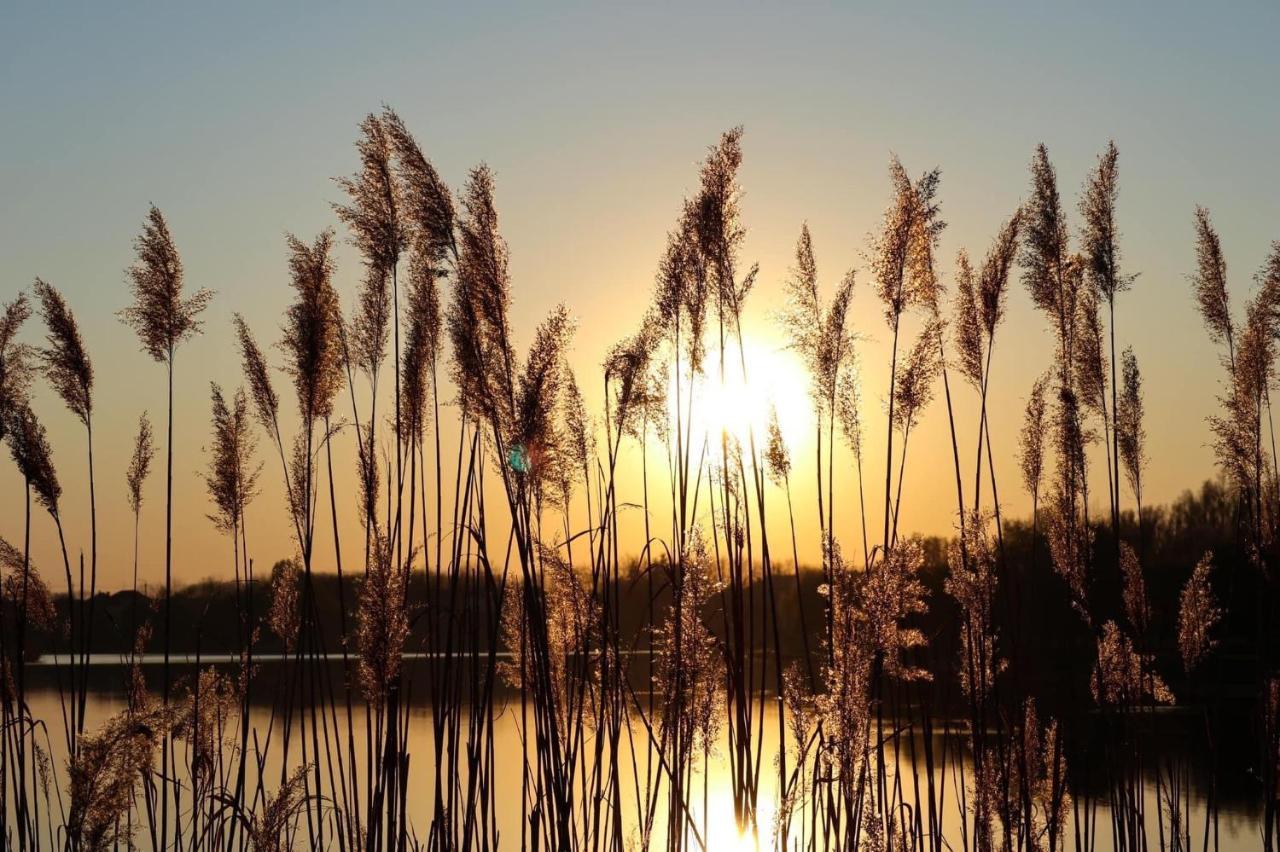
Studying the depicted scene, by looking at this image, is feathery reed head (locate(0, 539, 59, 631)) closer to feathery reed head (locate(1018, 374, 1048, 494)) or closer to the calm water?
the calm water

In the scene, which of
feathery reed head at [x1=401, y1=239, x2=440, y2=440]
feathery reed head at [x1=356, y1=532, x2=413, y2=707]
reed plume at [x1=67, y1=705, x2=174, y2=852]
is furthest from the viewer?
feathery reed head at [x1=401, y1=239, x2=440, y2=440]

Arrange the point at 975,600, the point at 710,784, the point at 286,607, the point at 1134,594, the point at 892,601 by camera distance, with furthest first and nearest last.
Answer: the point at 710,784 → the point at 286,607 → the point at 1134,594 → the point at 975,600 → the point at 892,601

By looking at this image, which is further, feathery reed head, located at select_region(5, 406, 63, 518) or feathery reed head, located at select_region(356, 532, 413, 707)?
feathery reed head, located at select_region(5, 406, 63, 518)

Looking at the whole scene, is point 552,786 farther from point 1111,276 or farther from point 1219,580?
point 1219,580

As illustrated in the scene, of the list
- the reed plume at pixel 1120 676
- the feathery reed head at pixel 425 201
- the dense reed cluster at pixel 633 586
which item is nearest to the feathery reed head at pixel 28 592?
the dense reed cluster at pixel 633 586

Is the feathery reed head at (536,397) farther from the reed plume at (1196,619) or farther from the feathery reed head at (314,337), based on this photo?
the reed plume at (1196,619)

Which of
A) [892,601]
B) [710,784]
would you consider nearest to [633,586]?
[892,601]

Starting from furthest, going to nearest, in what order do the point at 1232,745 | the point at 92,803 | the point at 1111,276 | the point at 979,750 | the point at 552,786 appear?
1. the point at 1232,745
2. the point at 1111,276
3. the point at 979,750
4. the point at 552,786
5. the point at 92,803

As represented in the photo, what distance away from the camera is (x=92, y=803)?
3109 millimetres

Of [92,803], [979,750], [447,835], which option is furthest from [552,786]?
[979,750]

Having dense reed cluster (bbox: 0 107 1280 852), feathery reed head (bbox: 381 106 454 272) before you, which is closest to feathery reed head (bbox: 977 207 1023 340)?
dense reed cluster (bbox: 0 107 1280 852)

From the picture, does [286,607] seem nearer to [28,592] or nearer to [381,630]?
[28,592]

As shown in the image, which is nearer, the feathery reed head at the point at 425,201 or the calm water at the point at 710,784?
the feathery reed head at the point at 425,201

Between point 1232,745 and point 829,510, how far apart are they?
24131 mm
